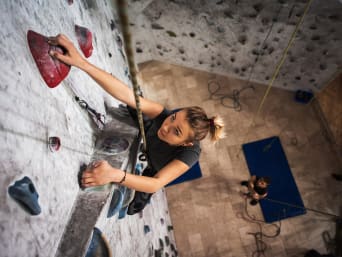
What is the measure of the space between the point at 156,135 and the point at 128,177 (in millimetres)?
424

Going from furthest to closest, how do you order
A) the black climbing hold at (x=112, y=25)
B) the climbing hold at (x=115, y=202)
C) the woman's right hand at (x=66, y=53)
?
1. the black climbing hold at (x=112, y=25)
2. the climbing hold at (x=115, y=202)
3. the woman's right hand at (x=66, y=53)

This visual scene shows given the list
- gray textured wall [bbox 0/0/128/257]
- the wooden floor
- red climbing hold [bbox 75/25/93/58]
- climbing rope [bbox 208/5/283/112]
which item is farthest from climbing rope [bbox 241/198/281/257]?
red climbing hold [bbox 75/25/93/58]

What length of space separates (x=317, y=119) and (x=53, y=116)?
339cm

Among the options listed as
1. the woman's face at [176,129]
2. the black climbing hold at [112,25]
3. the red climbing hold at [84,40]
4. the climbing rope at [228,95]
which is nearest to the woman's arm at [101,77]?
the woman's face at [176,129]

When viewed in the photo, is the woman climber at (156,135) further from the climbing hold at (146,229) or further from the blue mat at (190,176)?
the blue mat at (190,176)

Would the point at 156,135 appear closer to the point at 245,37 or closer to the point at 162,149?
the point at 162,149

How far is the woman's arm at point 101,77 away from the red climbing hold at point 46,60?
0.08 feet

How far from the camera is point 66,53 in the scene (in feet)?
3.43

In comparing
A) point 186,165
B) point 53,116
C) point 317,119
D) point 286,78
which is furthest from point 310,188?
point 53,116

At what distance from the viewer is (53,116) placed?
94 cm

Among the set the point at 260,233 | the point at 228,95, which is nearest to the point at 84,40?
the point at 228,95

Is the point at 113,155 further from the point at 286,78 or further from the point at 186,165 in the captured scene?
the point at 286,78

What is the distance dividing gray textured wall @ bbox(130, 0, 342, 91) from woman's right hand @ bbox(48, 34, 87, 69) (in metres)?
1.84

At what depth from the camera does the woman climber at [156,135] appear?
3.43ft
